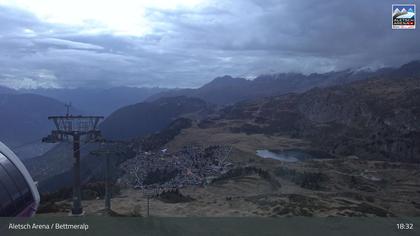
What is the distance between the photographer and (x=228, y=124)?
394 feet

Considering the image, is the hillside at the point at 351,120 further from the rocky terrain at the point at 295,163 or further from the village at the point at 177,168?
the village at the point at 177,168

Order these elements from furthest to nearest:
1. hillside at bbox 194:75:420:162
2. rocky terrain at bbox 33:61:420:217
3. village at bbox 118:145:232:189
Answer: hillside at bbox 194:75:420:162, village at bbox 118:145:232:189, rocky terrain at bbox 33:61:420:217

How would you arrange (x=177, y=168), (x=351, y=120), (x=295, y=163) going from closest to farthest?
(x=177, y=168)
(x=295, y=163)
(x=351, y=120)

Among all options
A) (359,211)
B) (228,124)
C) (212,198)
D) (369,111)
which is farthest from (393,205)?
(228,124)

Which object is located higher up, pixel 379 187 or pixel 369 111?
pixel 369 111

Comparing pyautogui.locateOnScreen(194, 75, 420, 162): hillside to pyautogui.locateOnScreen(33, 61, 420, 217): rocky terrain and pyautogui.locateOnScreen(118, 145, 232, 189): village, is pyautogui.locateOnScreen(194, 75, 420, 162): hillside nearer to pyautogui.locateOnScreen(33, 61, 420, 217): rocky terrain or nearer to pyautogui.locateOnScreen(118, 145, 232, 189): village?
Answer: pyautogui.locateOnScreen(33, 61, 420, 217): rocky terrain

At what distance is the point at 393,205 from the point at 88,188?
Answer: 81.5 ft

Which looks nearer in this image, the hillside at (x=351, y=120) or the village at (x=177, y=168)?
the village at (x=177, y=168)

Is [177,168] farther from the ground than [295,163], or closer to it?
farther from the ground

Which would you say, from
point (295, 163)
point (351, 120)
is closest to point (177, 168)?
point (295, 163)

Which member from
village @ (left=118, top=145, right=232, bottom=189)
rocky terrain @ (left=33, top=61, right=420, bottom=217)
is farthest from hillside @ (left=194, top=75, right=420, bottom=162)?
village @ (left=118, top=145, right=232, bottom=189)

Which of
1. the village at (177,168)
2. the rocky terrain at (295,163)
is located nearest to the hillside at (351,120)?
the rocky terrain at (295,163)

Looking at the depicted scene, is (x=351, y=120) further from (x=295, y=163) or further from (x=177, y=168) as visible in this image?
(x=177, y=168)

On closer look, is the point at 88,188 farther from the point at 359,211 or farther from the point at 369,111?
the point at 369,111
